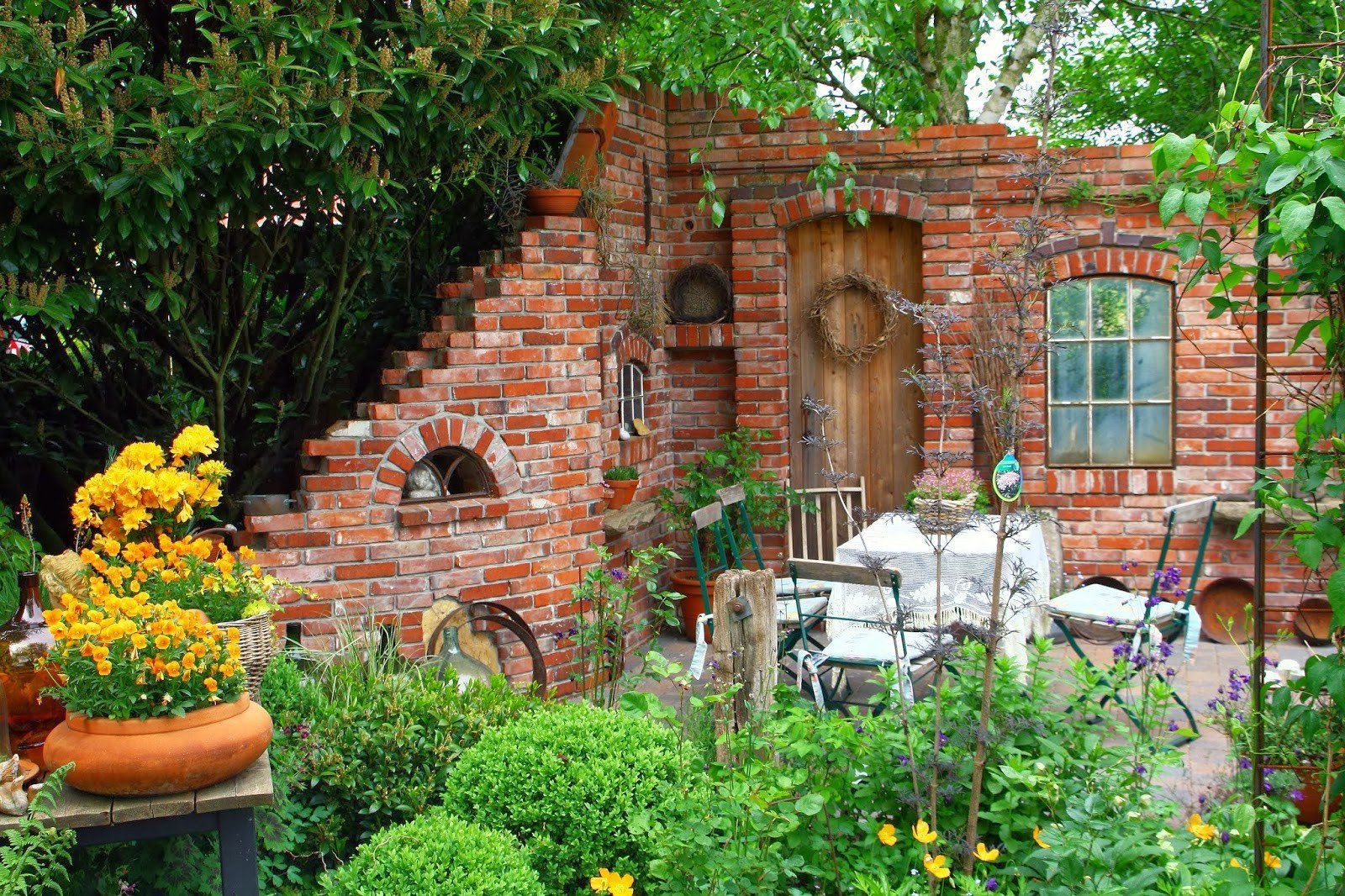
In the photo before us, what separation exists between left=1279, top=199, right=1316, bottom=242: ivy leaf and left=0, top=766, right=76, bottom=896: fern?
266 centimetres

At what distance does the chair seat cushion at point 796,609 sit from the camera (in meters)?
5.93

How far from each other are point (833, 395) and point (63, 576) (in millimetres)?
5530

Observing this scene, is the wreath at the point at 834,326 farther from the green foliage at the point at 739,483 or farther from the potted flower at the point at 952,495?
the potted flower at the point at 952,495

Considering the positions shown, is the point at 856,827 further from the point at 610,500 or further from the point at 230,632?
the point at 610,500

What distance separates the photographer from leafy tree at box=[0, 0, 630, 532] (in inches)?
165

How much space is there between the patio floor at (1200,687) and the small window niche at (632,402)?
128 centimetres

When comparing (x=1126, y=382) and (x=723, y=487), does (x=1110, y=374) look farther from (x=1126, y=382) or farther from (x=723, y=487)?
(x=723, y=487)

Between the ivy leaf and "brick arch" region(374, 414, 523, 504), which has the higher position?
the ivy leaf

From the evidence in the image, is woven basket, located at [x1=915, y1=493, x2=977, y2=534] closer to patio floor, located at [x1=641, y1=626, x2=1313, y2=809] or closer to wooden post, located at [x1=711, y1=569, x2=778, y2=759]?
wooden post, located at [x1=711, y1=569, x2=778, y2=759]

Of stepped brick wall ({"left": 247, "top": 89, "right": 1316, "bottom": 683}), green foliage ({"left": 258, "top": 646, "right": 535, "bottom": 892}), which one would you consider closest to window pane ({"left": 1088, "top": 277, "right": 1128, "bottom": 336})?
stepped brick wall ({"left": 247, "top": 89, "right": 1316, "bottom": 683})

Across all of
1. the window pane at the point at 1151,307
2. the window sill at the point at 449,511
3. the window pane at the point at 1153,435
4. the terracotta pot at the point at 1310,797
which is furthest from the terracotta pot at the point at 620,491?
the terracotta pot at the point at 1310,797

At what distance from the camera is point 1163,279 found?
7605 millimetres

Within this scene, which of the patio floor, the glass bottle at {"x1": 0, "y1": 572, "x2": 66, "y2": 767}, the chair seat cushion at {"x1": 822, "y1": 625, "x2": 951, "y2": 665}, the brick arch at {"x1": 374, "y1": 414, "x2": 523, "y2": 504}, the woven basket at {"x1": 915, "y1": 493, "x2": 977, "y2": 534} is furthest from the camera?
the brick arch at {"x1": 374, "y1": 414, "x2": 523, "y2": 504}

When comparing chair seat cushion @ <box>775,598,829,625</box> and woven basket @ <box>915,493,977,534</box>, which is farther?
chair seat cushion @ <box>775,598,829,625</box>
